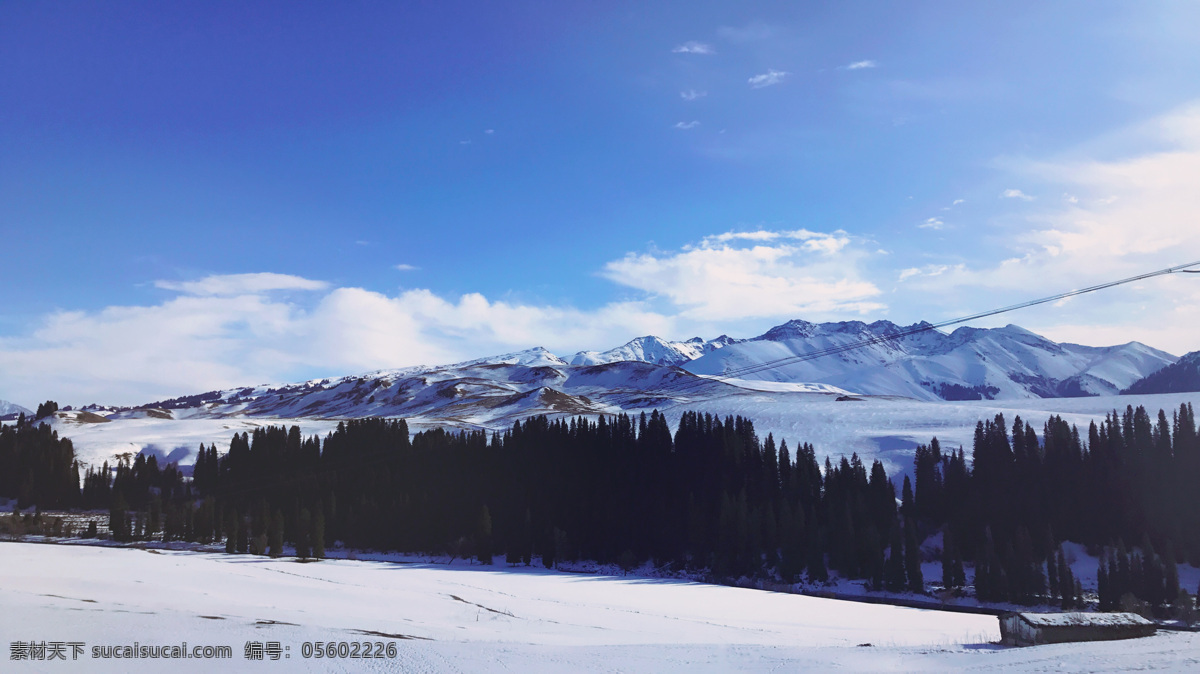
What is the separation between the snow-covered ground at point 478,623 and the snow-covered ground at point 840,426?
8408cm

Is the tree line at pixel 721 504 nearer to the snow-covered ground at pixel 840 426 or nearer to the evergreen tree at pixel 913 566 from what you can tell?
the evergreen tree at pixel 913 566

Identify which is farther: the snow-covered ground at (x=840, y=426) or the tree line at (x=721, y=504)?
the snow-covered ground at (x=840, y=426)

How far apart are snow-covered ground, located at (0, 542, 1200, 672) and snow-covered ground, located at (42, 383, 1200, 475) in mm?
84080

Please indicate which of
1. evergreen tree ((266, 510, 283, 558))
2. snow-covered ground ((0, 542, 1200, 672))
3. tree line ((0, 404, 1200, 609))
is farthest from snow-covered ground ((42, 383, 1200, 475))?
snow-covered ground ((0, 542, 1200, 672))

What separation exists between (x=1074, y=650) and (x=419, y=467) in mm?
99343

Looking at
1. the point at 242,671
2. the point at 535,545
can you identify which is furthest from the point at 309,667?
the point at 535,545

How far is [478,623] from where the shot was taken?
37.0 metres

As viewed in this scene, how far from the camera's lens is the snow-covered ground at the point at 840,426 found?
138750 millimetres

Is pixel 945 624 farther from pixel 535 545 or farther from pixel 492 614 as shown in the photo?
pixel 535 545

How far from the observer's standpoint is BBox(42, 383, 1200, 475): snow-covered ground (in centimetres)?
13875

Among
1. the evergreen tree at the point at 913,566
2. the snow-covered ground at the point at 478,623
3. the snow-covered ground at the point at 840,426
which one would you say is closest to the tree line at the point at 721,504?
the evergreen tree at the point at 913,566

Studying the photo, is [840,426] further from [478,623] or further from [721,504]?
[478,623]

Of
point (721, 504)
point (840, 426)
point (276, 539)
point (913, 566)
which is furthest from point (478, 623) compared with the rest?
point (840, 426)

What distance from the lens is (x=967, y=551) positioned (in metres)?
92.8
